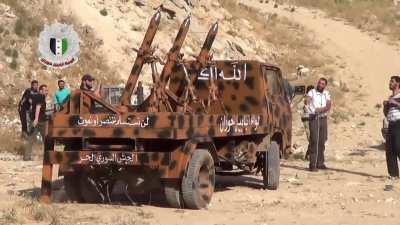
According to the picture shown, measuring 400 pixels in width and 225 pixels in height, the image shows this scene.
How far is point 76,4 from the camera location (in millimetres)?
25922

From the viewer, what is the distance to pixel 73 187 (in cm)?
932

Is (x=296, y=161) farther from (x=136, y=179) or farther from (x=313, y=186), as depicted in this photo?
(x=136, y=179)

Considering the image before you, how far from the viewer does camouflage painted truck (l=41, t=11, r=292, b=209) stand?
8320 millimetres

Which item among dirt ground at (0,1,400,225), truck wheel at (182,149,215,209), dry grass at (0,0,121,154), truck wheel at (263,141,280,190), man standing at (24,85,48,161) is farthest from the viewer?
dry grass at (0,0,121,154)

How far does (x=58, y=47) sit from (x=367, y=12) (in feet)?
107

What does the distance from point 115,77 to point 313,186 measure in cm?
1270

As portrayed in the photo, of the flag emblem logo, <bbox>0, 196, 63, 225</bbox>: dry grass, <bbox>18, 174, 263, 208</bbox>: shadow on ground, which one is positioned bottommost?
<bbox>0, 196, 63, 225</bbox>: dry grass

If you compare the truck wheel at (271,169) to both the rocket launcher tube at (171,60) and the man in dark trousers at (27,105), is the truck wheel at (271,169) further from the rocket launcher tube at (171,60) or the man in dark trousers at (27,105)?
the man in dark trousers at (27,105)

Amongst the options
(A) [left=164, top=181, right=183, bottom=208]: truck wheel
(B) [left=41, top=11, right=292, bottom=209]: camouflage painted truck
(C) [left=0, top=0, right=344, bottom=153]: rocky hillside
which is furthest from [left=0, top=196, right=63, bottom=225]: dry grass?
(C) [left=0, top=0, right=344, bottom=153]: rocky hillside

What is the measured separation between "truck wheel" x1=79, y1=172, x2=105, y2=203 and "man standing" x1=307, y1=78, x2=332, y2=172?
5.28m

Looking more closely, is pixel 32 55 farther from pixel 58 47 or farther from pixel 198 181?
pixel 198 181

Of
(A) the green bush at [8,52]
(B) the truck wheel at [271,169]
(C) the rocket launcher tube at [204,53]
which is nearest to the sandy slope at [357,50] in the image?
(A) the green bush at [8,52]

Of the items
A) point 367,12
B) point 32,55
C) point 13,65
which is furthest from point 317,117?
point 367,12

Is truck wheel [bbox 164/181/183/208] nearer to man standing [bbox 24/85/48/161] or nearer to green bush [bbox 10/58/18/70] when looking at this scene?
man standing [bbox 24/85/48/161]
